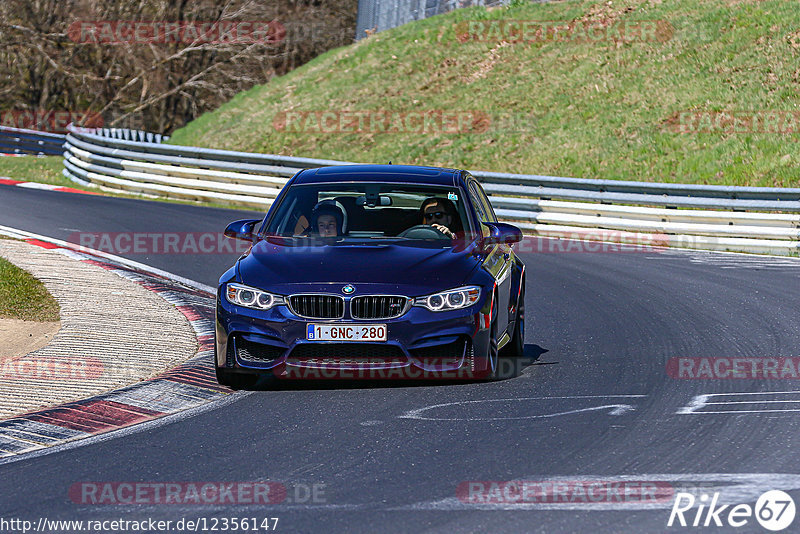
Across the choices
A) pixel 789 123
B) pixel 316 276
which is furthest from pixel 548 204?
pixel 316 276

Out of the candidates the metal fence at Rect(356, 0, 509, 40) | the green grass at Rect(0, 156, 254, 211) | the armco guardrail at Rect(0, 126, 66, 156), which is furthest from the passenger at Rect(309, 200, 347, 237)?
the metal fence at Rect(356, 0, 509, 40)

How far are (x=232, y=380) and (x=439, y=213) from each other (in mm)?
2180

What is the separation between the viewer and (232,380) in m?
8.17

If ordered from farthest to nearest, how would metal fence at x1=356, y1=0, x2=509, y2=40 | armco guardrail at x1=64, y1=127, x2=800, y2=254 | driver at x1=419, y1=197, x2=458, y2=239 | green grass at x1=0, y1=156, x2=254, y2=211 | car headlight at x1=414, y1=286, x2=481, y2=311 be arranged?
metal fence at x1=356, y1=0, x2=509, y2=40 < green grass at x1=0, y1=156, x2=254, y2=211 < armco guardrail at x1=64, y1=127, x2=800, y2=254 < driver at x1=419, y1=197, x2=458, y2=239 < car headlight at x1=414, y1=286, x2=481, y2=311

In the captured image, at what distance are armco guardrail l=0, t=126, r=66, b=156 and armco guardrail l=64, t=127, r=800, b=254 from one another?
8.50 meters

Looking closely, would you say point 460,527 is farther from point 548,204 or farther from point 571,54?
point 571,54

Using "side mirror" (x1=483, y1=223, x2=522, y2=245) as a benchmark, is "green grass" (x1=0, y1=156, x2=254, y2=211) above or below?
below

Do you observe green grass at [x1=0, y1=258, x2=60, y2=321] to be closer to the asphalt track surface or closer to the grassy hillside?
the asphalt track surface

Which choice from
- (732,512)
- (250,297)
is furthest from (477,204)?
(732,512)

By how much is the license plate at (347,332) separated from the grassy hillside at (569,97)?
1811 cm

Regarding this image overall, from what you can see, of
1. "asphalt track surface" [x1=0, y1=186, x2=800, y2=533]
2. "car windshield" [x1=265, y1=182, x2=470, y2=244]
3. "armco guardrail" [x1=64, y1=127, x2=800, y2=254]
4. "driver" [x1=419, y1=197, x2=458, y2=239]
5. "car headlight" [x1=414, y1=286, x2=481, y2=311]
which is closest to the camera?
"asphalt track surface" [x1=0, y1=186, x2=800, y2=533]

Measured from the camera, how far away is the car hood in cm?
782

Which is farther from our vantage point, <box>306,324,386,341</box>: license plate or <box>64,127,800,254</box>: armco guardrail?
<box>64,127,800,254</box>: armco guardrail

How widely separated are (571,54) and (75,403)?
29.0m
